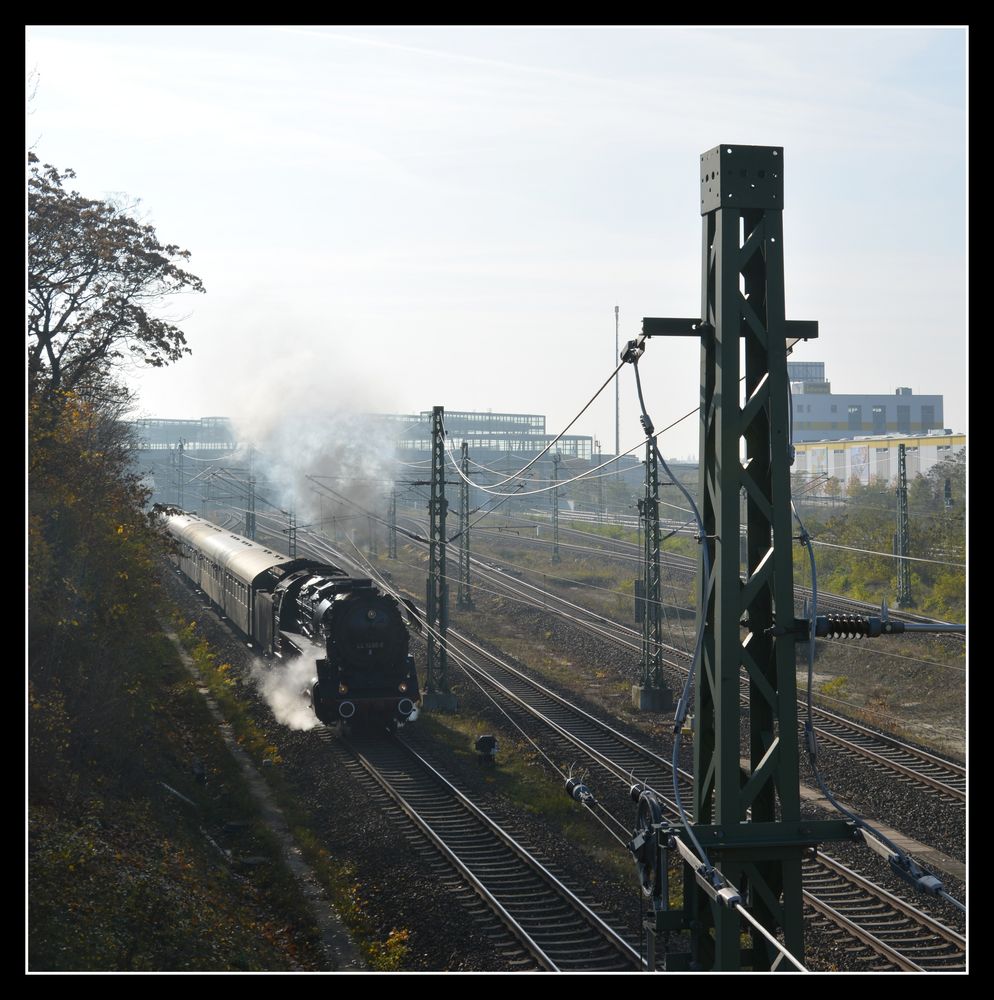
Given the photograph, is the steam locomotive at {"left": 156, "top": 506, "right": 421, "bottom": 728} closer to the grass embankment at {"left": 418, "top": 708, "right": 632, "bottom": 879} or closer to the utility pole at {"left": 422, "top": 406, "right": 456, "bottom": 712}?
the grass embankment at {"left": 418, "top": 708, "right": 632, "bottom": 879}

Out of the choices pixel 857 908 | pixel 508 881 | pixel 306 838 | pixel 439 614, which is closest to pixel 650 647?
pixel 439 614

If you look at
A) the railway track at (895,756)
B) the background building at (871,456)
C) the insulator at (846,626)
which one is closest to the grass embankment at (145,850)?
the insulator at (846,626)

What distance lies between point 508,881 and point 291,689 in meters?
11.7

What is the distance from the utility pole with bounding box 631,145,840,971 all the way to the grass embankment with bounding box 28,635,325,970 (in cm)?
683

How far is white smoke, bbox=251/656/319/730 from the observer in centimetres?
2369

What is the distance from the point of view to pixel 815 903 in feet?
44.6

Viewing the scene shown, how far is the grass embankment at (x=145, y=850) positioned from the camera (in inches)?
452

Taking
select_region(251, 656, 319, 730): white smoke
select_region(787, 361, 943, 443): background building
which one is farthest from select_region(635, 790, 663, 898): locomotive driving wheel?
select_region(787, 361, 943, 443): background building

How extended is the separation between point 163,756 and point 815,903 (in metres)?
12.8

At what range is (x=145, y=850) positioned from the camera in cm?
1495

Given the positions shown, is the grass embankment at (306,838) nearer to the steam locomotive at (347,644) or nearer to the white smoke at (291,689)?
the white smoke at (291,689)

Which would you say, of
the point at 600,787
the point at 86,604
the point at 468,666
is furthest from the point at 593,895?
the point at 468,666

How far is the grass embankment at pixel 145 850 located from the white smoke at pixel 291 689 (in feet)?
6.01

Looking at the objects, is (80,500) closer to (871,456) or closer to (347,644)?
(347,644)
